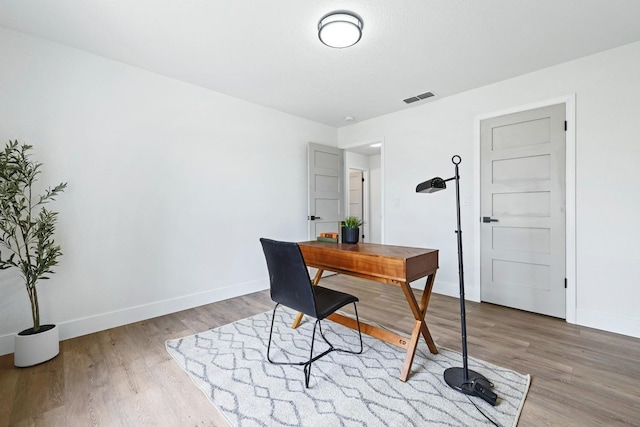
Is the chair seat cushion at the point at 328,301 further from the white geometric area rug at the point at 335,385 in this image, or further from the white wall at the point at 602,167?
the white wall at the point at 602,167

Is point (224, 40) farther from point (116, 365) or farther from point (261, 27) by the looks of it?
point (116, 365)

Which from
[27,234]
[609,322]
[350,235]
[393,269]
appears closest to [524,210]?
[609,322]

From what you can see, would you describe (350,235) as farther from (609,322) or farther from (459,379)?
(609,322)

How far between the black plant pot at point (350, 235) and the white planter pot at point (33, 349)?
2.38 metres

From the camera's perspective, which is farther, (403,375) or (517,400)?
(403,375)

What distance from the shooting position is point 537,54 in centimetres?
258

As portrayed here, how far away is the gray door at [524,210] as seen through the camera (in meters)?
2.82

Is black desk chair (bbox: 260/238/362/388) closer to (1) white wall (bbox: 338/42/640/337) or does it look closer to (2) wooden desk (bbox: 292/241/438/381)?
(2) wooden desk (bbox: 292/241/438/381)

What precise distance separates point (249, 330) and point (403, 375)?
1.41m

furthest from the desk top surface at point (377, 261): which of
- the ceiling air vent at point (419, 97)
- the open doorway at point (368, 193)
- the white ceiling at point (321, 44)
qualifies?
the open doorway at point (368, 193)

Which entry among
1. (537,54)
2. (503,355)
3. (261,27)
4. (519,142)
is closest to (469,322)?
(503,355)

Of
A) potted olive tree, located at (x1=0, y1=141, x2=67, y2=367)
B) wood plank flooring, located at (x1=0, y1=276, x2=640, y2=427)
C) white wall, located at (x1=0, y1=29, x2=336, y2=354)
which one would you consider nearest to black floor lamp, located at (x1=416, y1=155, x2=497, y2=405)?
wood plank flooring, located at (x1=0, y1=276, x2=640, y2=427)

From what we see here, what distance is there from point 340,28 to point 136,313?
3.16m

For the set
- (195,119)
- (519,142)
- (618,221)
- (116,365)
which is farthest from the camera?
(195,119)
